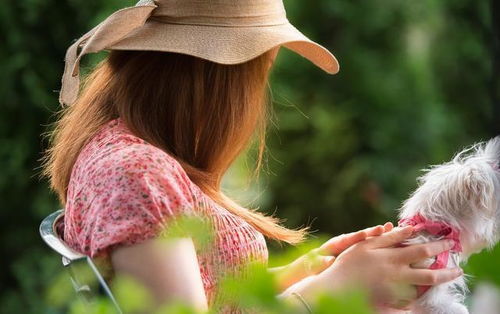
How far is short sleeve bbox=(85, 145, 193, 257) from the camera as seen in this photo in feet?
4.74

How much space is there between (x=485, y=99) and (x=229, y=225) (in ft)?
13.0

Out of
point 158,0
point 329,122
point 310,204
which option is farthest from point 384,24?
point 158,0

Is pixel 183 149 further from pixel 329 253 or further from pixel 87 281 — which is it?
pixel 87 281

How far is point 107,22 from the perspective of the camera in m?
1.65

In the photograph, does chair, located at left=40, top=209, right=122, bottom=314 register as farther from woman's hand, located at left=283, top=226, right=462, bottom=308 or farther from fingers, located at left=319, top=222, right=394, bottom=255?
fingers, located at left=319, top=222, right=394, bottom=255

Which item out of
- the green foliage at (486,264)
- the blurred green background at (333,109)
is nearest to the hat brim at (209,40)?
the green foliage at (486,264)

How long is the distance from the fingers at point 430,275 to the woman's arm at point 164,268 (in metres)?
0.39

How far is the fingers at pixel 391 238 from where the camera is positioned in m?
1.63

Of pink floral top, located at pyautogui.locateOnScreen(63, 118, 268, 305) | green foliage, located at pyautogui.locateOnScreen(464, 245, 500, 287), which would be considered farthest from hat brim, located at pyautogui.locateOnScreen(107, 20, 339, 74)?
green foliage, located at pyautogui.locateOnScreen(464, 245, 500, 287)

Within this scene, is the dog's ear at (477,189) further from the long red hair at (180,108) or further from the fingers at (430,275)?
the long red hair at (180,108)

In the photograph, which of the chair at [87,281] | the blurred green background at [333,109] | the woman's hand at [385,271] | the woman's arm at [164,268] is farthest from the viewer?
the blurred green background at [333,109]

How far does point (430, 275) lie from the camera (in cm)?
158

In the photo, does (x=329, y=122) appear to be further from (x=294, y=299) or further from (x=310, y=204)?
(x=294, y=299)

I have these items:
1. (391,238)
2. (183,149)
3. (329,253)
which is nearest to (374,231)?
(391,238)
